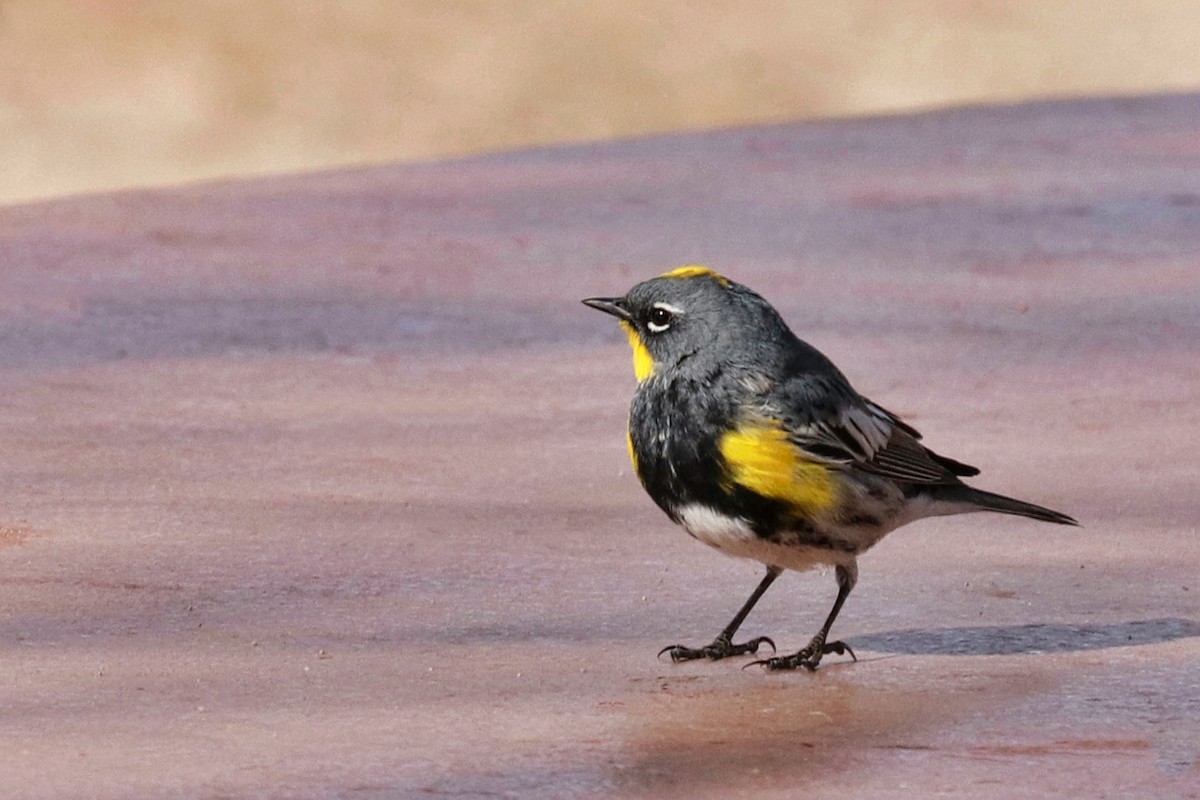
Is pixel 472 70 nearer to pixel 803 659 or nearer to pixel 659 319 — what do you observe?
pixel 659 319

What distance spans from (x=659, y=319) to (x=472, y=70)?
9.30 m

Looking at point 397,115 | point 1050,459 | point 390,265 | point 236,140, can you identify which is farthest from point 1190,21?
point 1050,459

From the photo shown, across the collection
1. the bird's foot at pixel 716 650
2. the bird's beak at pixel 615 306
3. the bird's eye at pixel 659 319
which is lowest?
the bird's foot at pixel 716 650

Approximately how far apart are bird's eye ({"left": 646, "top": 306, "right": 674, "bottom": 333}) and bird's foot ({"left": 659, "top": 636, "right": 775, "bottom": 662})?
46cm

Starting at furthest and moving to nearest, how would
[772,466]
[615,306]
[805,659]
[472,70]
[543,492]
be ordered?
[472,70] < [543,492] < [615,306] < [805,659] < [772,466]

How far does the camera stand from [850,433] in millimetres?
3215

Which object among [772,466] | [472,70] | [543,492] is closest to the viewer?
[772,466]

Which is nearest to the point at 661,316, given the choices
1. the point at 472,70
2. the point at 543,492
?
the point at 543,492

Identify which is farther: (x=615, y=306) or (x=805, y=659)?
(x=615, y=306)

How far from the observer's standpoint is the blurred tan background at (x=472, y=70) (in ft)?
36.5

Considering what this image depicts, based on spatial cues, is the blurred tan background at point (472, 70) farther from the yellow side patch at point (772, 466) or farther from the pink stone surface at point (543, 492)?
the yellow side patch at point (772, 466)

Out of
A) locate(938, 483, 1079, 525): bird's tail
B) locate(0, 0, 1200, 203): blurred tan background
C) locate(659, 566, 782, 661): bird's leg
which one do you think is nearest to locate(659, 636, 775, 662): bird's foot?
locate(659, 566, 782, 661): bird's leg

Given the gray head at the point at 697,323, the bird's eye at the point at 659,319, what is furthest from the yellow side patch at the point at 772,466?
the bird's eye at the point at 659,319

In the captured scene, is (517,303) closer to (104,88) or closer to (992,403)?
(992,403)
